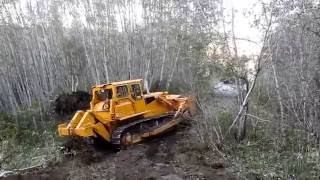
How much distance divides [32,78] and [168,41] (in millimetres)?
5161

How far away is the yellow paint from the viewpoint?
9.20m

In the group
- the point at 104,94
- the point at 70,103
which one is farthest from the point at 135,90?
the point at 70,103

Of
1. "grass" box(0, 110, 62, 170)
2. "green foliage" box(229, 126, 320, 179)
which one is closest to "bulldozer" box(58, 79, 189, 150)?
"grass" box(0, 110, 62, 170)

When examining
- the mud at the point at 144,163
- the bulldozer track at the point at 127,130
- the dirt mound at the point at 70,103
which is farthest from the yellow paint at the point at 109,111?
the dirt mound at the point at 70,103

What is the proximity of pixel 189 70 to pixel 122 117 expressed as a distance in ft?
6.15

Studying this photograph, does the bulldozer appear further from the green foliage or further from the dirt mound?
the dirt mound

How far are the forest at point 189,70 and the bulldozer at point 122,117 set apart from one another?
2.65 ft

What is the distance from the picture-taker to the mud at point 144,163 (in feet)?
24.8

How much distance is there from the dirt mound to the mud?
13.3ft

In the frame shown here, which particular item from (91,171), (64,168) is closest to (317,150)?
(91,171)

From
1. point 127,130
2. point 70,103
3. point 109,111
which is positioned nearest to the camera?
point 109,111

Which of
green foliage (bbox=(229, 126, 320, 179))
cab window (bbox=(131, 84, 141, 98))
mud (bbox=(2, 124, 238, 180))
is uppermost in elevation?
cab window (bbox=(131, 84, 141, 98))

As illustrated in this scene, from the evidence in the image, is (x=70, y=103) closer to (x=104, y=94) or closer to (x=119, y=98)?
(x=104, y=94)

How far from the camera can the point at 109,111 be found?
957cm
